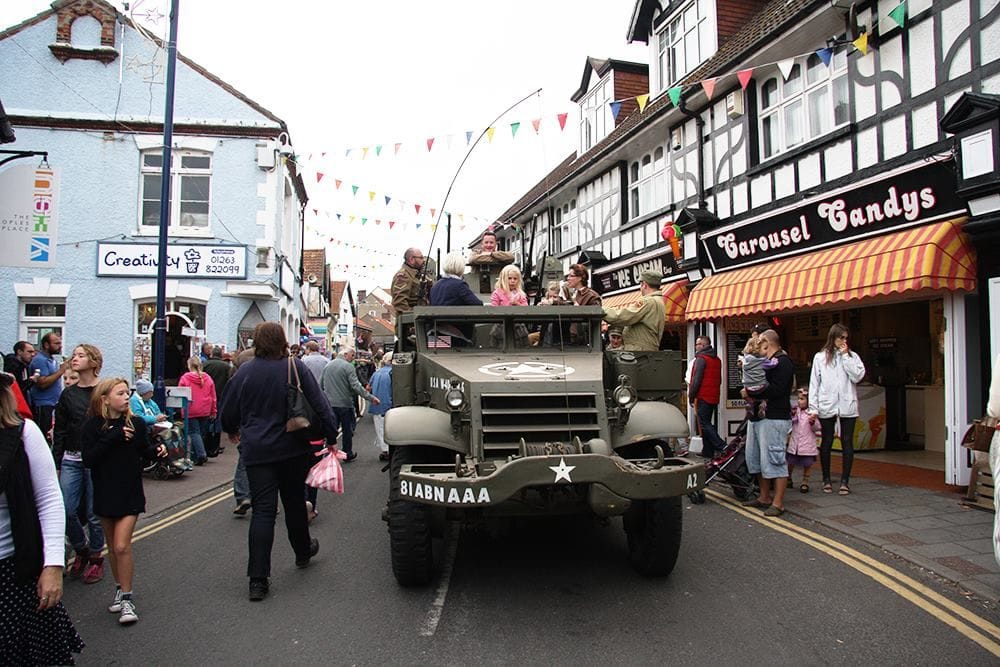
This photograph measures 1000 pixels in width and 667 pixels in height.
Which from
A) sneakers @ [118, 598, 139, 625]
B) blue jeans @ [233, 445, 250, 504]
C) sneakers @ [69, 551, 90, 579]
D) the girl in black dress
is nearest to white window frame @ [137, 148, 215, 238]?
blue jeans @ [233, 445, 250, 504]

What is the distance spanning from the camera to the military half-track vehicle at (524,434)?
4.06 meters

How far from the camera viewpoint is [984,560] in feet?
17.3

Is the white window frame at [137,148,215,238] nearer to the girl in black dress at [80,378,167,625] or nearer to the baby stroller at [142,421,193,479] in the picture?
the baby stroller at [142,421,193,479]

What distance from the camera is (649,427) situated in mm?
4922

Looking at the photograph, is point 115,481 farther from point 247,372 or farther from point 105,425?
point 247,372

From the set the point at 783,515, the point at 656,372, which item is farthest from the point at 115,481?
the point at 783,515

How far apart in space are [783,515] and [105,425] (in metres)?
6.19

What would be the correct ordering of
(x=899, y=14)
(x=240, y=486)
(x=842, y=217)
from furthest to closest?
(x=842, y=217), (x=899, y=14), (x=240, y=486)

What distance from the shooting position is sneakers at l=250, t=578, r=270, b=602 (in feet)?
15.0

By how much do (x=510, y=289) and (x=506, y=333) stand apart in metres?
0.86

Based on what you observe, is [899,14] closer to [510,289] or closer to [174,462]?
[510,289]

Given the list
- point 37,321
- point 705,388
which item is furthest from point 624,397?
point 37,321

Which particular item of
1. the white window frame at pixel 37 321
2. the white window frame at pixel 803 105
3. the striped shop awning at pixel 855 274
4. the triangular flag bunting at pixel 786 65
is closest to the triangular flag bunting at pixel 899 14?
the white window frame at pixel 803 105

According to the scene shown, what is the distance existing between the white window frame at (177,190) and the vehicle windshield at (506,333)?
11395 mm
